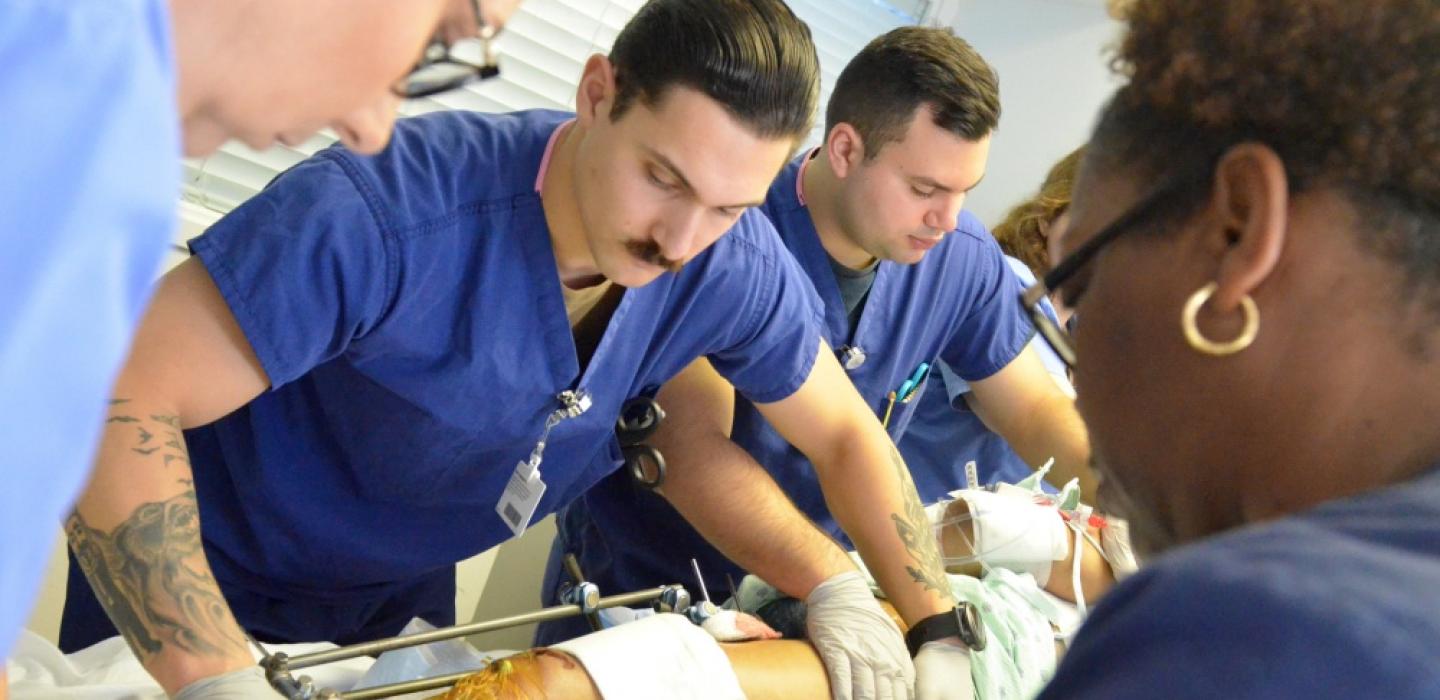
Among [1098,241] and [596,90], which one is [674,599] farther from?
[1098,241]

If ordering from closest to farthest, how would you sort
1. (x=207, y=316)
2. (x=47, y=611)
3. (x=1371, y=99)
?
(x=1371, y=99) → (x=207, y=316) → (x=47, y=611)

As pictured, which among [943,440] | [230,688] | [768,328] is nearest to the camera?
[230,688]

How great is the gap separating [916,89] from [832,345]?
1.45 feet

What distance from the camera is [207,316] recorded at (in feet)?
4.11

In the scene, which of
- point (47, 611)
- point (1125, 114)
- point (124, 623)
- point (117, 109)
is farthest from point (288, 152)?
point (117, 109)

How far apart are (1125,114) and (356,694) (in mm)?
844

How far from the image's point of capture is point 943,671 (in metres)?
1.50

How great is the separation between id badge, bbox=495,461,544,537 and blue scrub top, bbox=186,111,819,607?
1.3 inches

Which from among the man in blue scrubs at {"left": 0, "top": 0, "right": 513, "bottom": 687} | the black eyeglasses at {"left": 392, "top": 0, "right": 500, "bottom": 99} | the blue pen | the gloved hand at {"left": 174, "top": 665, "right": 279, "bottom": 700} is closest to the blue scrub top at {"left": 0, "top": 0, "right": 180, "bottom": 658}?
the man in blue scrubs at {"left": 0, "top": 0, "right": 513, "bottom": 687}

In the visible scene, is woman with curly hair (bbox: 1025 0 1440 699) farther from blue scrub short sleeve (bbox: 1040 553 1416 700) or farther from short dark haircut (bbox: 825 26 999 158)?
short dark haircut (bbox: 825 26 999 158)

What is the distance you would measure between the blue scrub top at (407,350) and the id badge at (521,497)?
3 centimetres

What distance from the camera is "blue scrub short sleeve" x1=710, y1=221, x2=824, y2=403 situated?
1625 millimetres

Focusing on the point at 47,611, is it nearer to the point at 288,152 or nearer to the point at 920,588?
the point at 288,152

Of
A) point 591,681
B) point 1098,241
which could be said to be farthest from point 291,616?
point 1098,241
